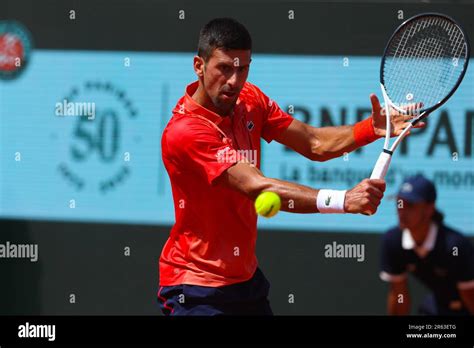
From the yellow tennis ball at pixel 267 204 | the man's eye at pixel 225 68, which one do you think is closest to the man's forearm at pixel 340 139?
the man's eye at pixel 225 68

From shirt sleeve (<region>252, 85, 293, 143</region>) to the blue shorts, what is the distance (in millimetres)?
698

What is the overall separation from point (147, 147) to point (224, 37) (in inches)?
108

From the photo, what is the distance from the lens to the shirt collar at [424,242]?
5.69 m

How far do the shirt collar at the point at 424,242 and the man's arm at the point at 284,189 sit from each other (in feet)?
5.58

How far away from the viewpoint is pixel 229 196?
4.42 meters

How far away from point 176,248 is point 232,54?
0.85 metres

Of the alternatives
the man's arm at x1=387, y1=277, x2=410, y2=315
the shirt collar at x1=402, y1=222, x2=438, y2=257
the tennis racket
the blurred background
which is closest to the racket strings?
the tennis racket

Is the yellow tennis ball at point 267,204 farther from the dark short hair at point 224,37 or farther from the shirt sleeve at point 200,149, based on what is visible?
the dark short hair at point 224,37

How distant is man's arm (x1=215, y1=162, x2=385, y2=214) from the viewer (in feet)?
12.8

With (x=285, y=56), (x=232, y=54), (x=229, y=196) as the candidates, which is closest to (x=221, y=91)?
(x=232, y=54)

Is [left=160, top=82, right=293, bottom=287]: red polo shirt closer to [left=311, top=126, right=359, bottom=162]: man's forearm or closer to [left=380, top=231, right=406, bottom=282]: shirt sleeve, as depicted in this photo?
[left=311, top=126, right=359, bottom=162]: man's forearm

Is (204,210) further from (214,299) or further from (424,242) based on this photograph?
(424,242)

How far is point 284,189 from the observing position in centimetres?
411

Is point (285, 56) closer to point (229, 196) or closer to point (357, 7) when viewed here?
point (357, 7)
